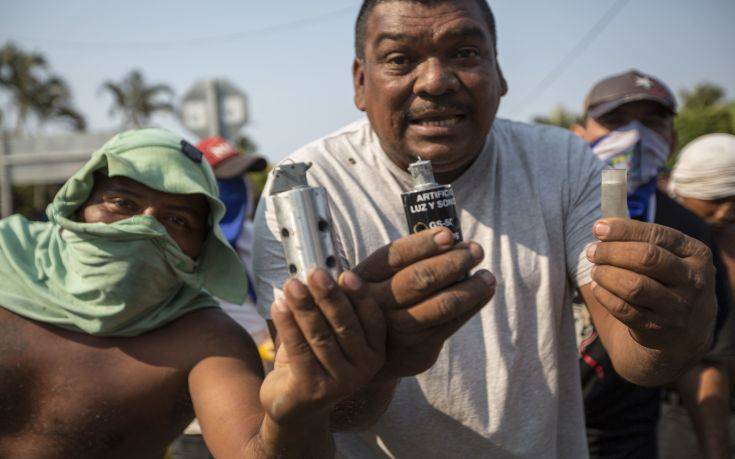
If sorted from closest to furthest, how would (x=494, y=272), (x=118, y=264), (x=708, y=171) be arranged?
(x=494, y=272)
(x=118, y=264)
(x=708, y=171)

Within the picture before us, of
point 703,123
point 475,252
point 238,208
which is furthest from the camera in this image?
point 703,123

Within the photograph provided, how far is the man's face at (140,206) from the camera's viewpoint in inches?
104

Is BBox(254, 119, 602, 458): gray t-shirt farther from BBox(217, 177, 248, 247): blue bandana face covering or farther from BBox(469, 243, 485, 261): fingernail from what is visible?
BBox(217, 177, 248, 247): blue bandana face covering

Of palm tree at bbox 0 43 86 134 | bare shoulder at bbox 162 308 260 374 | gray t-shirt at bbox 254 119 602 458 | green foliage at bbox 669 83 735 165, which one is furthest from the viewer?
palm tree at bbox 0 43 86 134

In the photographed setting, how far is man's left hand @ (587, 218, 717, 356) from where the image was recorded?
170 centimetres

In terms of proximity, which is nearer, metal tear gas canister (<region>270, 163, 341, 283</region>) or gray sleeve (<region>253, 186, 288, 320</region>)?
metal tear gas canister (<region>270, 163, 341, 283</region>)

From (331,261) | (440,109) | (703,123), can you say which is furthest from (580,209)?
(703,123)

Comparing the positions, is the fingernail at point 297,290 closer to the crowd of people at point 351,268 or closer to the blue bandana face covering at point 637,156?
the crowd of people at point 351,268

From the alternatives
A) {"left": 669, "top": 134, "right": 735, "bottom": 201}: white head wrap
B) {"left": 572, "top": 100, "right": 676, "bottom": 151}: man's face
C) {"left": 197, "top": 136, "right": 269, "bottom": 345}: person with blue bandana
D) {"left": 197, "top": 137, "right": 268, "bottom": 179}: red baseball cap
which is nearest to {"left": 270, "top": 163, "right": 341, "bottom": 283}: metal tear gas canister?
{"left": 197, "top": 136, "right": 269, "bottom": 345}: person with blue bandana

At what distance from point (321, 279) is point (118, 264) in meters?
1.31

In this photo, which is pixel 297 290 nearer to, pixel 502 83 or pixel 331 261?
pixel 331 261

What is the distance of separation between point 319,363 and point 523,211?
1.16m

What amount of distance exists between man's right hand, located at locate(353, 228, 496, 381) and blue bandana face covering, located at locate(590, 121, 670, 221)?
2.31 metres

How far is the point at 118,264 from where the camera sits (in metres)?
2.57
